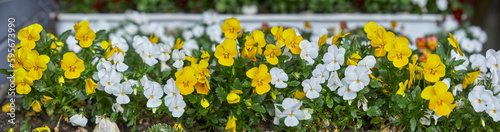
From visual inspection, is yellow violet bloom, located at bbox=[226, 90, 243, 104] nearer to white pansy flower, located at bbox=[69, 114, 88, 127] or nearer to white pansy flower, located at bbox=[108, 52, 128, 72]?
white pansy flower, located at bbox=[108, 52, 128, 72]

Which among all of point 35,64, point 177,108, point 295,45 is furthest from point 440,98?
point 35,64

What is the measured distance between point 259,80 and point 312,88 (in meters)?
0.19

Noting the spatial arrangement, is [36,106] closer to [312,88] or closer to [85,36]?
[85,36]

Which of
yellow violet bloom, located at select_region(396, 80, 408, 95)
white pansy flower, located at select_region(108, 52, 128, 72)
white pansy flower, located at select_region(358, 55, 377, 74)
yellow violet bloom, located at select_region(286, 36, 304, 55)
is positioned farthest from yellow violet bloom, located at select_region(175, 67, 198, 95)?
yellow violet bloom, located at select_region(396, 80, 408, 95)

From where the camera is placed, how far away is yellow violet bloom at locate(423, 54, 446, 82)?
1.39 meters

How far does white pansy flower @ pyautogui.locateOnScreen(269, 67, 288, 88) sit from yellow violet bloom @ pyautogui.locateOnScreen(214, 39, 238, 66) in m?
0.13

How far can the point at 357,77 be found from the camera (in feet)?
4.69

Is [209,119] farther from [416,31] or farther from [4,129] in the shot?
[416,31]

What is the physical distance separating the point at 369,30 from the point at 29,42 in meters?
1.14

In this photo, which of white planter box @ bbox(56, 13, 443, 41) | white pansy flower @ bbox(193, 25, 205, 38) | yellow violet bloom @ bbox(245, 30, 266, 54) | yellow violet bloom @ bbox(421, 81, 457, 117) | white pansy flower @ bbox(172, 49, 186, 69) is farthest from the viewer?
white planter box @ bbox(56, 13, 443, 41)

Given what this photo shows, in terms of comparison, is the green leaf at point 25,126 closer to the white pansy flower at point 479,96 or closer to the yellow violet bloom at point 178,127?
the yellow violet bloom at point 178,127

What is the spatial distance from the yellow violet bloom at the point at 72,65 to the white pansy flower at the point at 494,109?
1315 mm

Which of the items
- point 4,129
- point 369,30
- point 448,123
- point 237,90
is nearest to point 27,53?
point 4,129

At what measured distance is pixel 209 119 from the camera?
1.58m
